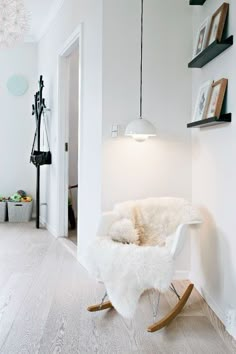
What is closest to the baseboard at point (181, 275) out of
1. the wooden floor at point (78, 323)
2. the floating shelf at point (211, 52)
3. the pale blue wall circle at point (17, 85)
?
the wooden floor at point (78, 323)

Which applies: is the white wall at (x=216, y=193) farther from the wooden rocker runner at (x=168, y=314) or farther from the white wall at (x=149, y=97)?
the wooden rocker runner at (x=168, y=314)

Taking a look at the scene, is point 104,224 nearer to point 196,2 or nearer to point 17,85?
point 196,2

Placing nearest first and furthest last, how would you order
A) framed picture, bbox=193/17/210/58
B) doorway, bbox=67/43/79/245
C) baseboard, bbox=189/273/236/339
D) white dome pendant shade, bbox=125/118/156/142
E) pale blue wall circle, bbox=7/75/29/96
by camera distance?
baseboard, bbox=189/273/236/339, framed picture, bbox=193/17/210/58, white dome pendant shade, bbox=125/118/156/142, doorway, bbox=67/43/79/245, pale blue wall circle, bbox=7/75/29/96

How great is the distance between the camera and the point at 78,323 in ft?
8.10

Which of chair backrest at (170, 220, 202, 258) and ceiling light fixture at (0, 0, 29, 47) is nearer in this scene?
chair backrest at (170, 220, 202, 258)

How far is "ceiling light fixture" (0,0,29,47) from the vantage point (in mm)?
2652

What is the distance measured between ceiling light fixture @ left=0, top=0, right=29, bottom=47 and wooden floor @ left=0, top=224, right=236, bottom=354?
1.79 m

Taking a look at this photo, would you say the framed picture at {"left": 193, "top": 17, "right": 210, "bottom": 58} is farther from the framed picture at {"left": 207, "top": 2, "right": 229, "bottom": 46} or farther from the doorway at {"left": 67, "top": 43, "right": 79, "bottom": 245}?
the doorway at {"left": 67, "top": 43, "right": 79, "bottom": 245}

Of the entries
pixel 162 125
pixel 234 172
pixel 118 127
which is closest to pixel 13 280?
pixel 118 127

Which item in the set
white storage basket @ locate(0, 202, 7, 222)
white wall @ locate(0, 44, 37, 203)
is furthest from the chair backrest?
white wall @ locate(0, 44, 37, 203)

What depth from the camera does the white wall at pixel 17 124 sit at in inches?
240

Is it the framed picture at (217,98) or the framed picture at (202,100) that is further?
the framed picture at (202,100)

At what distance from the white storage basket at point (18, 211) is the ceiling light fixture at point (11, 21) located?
3294 mm

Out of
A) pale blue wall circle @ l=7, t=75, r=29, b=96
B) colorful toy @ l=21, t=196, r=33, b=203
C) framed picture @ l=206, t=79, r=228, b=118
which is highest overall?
pale blue wall circle @ l=7, t=75, r=29, b=96
